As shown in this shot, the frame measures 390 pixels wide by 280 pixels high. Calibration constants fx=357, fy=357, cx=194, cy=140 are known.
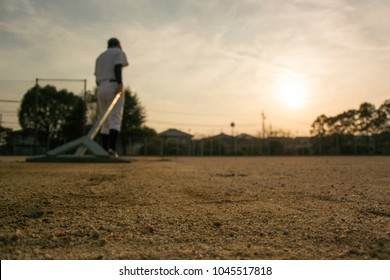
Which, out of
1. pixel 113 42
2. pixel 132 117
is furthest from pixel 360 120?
pixel 113 42

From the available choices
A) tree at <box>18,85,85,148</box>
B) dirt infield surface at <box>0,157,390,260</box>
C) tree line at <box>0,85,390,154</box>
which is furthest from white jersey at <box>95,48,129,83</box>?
tree line at <box>0,85,390,154</box>

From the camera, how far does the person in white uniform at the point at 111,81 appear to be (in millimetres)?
5340

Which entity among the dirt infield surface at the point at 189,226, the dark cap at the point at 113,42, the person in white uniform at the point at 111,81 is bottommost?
the dirt infield surface at the point at 189,226

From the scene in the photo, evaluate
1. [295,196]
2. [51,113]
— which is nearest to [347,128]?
[51,113]

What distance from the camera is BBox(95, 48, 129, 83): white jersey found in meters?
5.32

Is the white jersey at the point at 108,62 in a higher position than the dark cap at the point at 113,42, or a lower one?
lower

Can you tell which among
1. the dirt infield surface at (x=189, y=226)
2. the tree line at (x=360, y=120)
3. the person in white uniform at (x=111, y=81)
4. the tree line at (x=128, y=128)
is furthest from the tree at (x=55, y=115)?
the tree line at (x=360, y=120)

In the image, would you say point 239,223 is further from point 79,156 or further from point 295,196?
point 79,156

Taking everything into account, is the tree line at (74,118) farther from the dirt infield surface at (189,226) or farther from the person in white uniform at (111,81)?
the dirt infield surface at (189,226)

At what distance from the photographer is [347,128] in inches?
1588

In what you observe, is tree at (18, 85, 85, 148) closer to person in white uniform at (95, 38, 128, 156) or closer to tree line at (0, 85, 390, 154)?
tree line at (0, 85, 390, 154)

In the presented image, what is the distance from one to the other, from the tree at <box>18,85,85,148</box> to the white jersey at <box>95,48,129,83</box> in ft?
30.2

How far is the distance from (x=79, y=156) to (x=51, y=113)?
25142 millimetres

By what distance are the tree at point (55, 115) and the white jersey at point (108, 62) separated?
9194 mm
